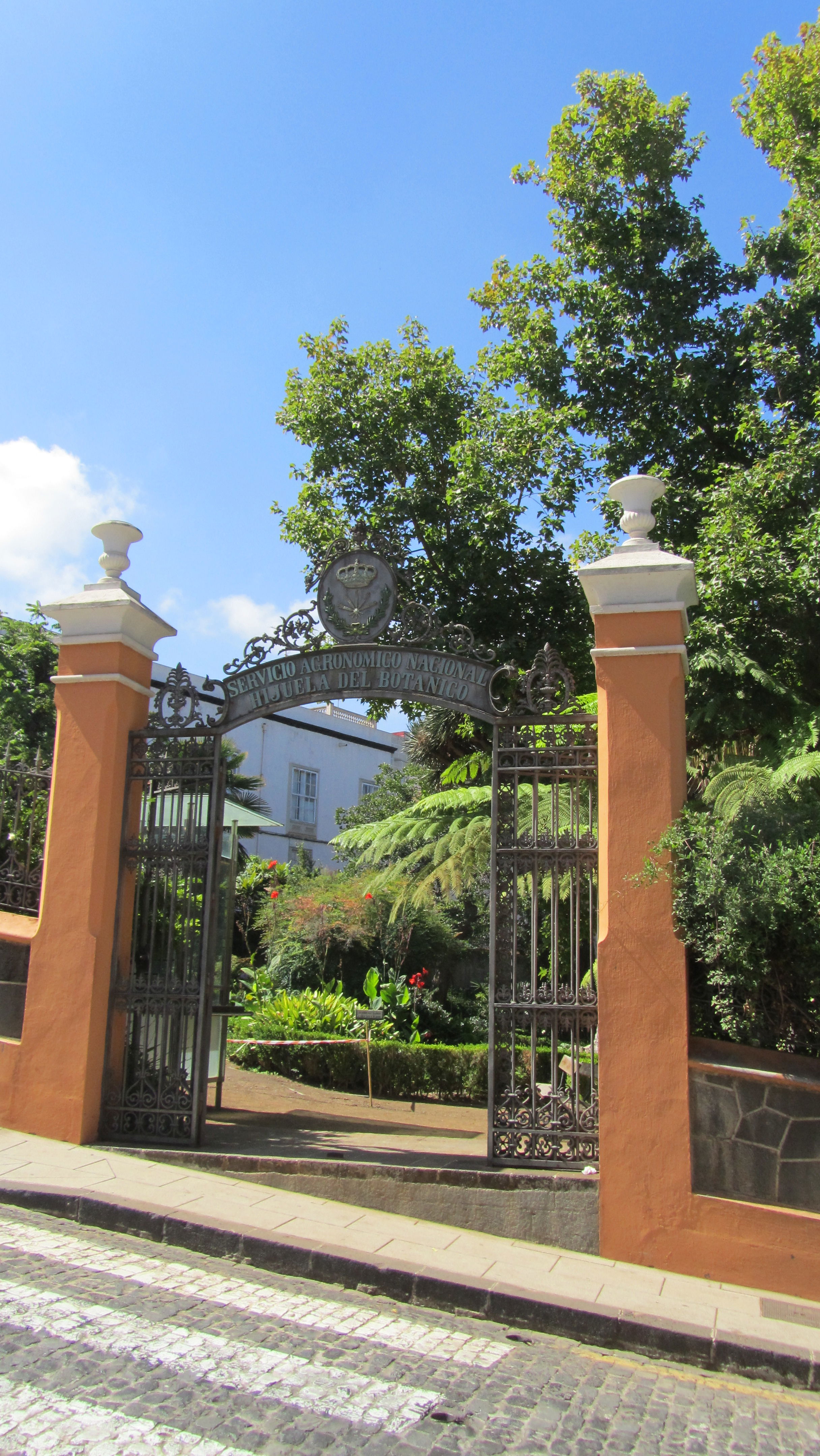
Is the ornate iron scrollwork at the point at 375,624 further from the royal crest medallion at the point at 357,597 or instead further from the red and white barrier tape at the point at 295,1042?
the red and white barrier tape at the point at 295,1042

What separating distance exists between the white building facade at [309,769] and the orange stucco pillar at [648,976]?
2197 cm

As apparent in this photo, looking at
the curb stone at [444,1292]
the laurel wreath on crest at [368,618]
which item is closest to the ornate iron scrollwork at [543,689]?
the laurel wreath on crest at [368,618]

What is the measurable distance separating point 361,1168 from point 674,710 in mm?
3262

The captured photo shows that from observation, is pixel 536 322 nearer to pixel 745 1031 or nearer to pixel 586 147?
pixel 586 147

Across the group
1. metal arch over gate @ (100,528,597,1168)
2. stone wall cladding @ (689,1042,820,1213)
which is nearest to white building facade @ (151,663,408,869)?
metal arch over gate @ (100,528,597,1168)

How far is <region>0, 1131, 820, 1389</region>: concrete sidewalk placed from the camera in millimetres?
4715

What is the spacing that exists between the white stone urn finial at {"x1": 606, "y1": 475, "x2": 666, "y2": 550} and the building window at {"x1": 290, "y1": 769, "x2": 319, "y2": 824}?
24.0m

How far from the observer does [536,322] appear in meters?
14.3

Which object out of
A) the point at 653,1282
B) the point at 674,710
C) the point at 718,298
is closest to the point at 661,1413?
the point at 653,1282

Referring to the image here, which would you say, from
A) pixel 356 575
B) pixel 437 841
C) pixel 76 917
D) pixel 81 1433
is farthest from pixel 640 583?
pixel 437 841

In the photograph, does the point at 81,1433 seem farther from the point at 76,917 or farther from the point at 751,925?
the point at 76,917

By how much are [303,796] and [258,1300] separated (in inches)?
1019

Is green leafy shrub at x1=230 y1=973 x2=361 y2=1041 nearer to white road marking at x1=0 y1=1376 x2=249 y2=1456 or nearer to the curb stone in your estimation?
the curb stone

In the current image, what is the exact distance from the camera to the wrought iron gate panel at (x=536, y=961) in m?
6.16
